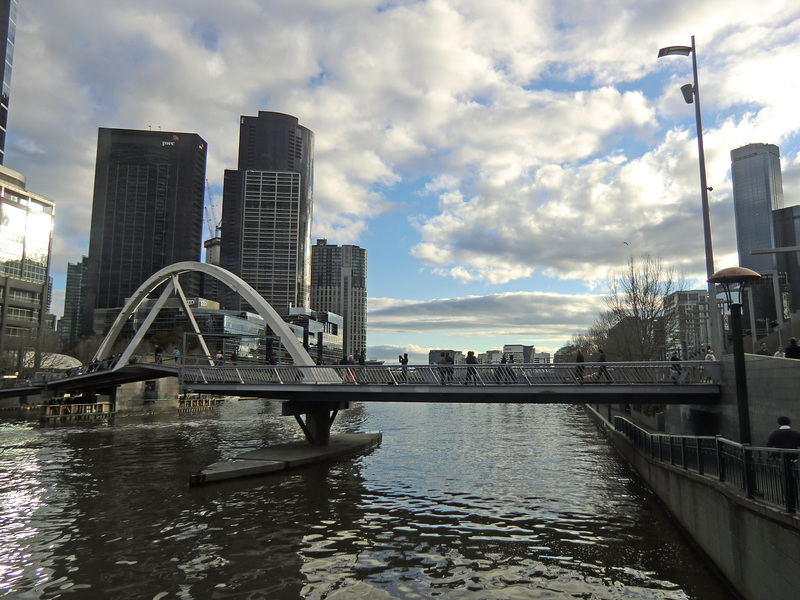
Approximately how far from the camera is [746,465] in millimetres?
9852

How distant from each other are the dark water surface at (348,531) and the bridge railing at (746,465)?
2.51 metres

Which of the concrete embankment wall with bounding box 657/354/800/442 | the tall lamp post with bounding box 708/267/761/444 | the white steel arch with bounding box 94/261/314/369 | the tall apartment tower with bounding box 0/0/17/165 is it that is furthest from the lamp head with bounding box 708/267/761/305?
the tall apartment tower with bounding box 0/0/17/165

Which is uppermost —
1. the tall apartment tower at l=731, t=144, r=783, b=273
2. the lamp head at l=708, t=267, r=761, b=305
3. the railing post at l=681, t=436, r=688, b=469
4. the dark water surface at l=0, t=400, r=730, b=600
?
the tall apartment tower at l=731, t=144, r=783, b=273

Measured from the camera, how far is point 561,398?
2256cm

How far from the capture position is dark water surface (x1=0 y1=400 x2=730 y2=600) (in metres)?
12.2

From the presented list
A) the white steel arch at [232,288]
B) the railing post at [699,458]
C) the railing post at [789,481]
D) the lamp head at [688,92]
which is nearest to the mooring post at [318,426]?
the white steel arch at [232,288]

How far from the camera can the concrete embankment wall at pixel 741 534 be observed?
838cm

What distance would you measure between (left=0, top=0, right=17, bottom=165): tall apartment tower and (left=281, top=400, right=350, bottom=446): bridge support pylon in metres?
155

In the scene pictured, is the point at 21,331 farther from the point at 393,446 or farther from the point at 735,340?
the point at 735,340

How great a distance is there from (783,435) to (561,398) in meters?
12.7

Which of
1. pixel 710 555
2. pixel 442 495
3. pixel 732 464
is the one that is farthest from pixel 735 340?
pixel 442 495

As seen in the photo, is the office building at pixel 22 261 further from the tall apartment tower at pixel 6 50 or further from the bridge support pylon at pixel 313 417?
the bridge support pylon at pixel 313 417

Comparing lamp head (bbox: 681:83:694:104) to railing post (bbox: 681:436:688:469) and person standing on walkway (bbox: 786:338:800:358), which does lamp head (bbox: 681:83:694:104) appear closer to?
person standing on walkway (bbox: 786:338:800:358)

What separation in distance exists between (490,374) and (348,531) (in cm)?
Answer: 1035
